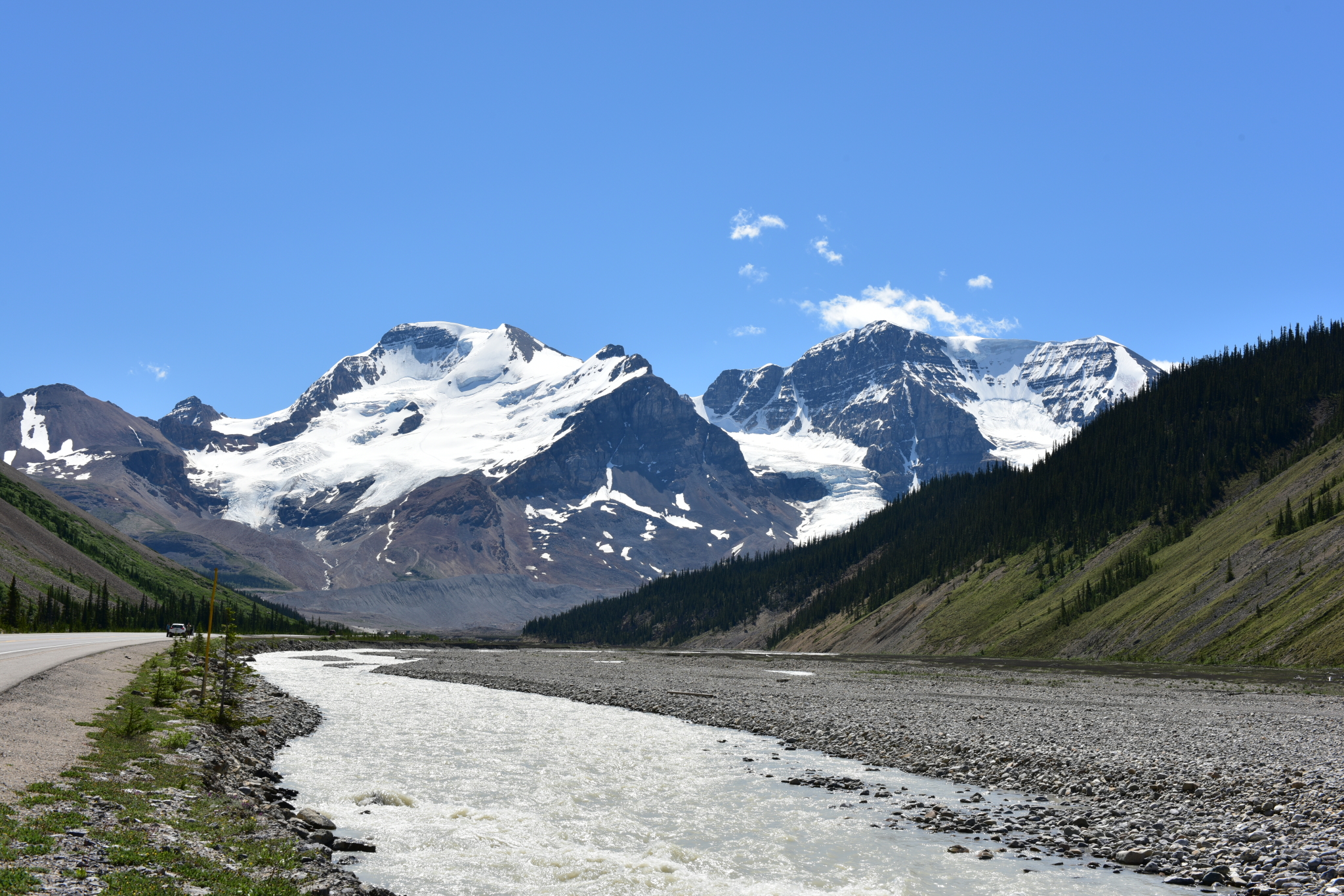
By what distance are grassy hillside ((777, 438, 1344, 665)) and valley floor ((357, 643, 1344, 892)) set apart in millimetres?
9974

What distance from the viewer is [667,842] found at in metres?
25.2

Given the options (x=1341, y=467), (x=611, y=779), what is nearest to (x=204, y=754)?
(x=611, y=779)

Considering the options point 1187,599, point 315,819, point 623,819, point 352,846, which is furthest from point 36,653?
point 1187,599

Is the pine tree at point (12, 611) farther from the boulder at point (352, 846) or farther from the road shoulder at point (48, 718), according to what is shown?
the boulder at point (352, 846)

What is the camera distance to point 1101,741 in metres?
39.2

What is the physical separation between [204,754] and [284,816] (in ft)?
27.6

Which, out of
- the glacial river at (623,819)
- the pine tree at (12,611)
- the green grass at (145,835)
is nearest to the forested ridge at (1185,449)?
the glacial river at (623,819)

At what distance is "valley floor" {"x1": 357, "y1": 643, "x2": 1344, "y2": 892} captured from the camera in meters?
23.4

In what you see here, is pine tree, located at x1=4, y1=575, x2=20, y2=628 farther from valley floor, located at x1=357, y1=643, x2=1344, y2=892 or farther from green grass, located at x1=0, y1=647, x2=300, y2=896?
green grass, located at x1=0, y1=647, x2=300, y2=896

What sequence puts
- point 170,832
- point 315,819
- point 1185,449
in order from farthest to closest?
point 1185,449 < point 315,819 < point 170,832

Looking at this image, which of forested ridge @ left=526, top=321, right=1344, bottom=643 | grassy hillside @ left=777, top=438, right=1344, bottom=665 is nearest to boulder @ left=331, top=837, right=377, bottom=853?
grassy hillside @ left=777, top=438, right=1344, bottom=665

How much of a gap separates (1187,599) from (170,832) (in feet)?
366

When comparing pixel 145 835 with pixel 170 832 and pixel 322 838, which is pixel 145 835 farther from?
pixel 322 838

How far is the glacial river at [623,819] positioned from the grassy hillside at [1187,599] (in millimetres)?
67001
